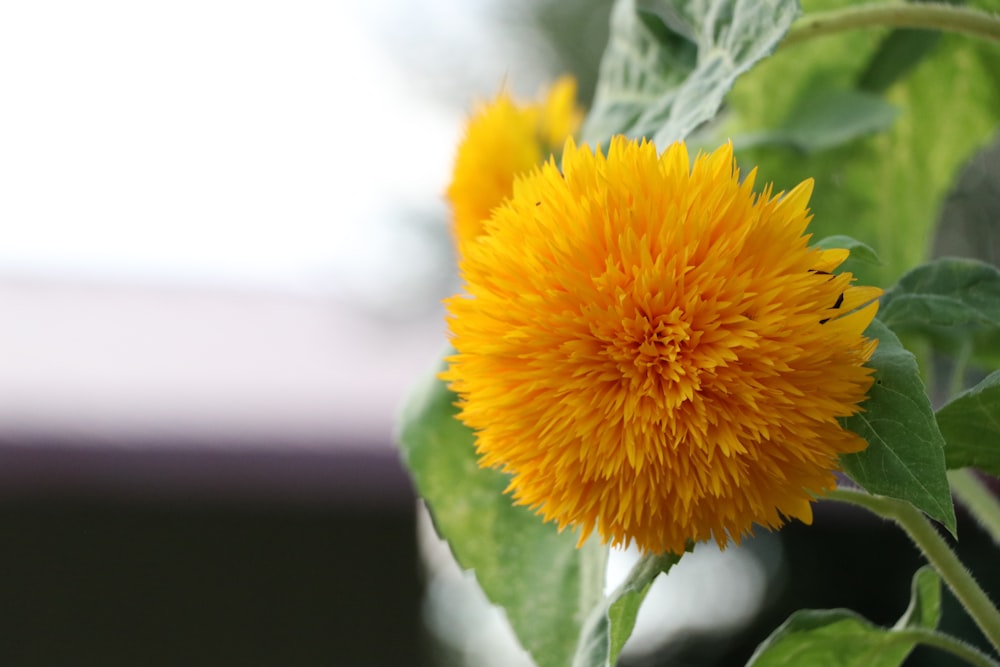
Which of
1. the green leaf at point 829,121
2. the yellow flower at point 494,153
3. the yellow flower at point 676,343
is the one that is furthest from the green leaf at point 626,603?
the green leaf at point 829,121

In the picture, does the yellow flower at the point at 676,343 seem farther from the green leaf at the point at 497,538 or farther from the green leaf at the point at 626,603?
the green leaf at the point at 497,538

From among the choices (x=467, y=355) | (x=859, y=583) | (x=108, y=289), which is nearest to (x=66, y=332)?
(x=108, y=289)

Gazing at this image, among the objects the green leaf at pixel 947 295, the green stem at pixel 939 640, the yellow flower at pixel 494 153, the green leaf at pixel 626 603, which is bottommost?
the green stem at pixel 939 640

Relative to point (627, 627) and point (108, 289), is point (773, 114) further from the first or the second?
point (108, 289)

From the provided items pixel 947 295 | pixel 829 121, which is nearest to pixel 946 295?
pixel 947 295

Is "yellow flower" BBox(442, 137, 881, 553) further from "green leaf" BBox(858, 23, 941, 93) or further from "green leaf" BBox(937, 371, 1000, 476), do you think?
"green leaf" BBox(858, 23, 941, 93)

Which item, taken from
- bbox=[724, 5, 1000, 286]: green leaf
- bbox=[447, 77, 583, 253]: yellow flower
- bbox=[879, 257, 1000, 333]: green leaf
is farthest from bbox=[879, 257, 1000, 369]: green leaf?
bbox=[724, 5, 1000, 286]: green leaf
